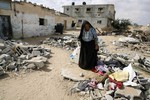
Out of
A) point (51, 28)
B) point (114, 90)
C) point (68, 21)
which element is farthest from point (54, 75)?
point (68, 21)

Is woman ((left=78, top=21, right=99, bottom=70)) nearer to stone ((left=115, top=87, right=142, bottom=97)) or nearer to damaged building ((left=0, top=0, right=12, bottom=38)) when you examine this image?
stone ((left=115, top=87, right=142, bottom=97))

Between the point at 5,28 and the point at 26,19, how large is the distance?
7.54 ft

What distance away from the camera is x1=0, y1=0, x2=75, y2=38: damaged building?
11.5m

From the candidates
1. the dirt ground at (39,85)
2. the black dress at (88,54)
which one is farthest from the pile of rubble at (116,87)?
the black dress at (88,54)

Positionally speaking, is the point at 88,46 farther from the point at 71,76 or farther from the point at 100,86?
the point at 100,86

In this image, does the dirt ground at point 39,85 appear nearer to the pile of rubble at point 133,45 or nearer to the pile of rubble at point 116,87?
the pile of rubble at point 116,87

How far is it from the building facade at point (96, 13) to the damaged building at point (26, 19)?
18.7 metres

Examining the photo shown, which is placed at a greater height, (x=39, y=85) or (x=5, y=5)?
(x=5, y=5)

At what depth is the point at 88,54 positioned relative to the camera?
575 centimetres

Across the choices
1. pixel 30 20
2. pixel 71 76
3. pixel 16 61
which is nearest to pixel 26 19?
pixel 30 20

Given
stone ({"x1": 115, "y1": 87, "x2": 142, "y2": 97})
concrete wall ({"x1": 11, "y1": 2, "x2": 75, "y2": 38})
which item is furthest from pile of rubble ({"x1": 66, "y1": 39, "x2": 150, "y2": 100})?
concrete wall ({"x1": 11, "y1": 2, "x2": 75, "y2": 38})

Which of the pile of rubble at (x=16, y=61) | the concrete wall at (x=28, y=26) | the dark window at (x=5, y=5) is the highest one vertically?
the dark window at (x=5, y=5)

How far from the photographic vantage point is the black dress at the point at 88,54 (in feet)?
18.8

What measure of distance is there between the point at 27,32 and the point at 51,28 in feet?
14.4
